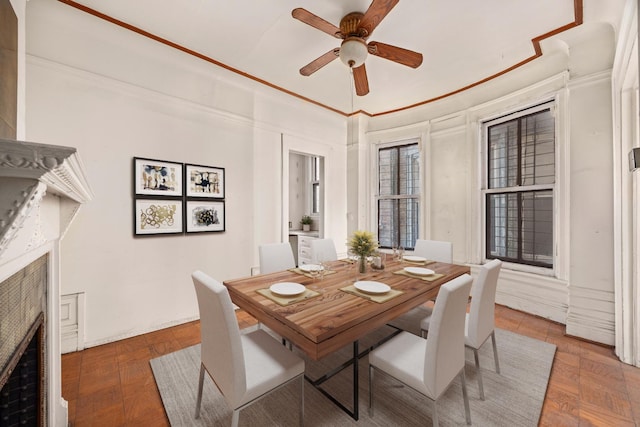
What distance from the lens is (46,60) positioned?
2.09 meters

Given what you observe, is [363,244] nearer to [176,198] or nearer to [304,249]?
[176,198]

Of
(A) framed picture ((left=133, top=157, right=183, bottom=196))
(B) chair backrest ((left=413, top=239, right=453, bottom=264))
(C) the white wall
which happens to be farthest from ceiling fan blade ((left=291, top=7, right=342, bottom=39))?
(B) chair backrest ((left=413, top=239, right=453, bottom=264))

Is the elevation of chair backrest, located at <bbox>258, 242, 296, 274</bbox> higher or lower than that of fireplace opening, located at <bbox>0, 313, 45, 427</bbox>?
higher

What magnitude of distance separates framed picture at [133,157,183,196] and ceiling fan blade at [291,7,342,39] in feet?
6.19

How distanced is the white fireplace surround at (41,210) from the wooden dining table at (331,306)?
928mm

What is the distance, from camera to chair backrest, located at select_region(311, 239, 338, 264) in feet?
9.46

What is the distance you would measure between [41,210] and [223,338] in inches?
35.2

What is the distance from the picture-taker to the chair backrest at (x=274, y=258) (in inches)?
101

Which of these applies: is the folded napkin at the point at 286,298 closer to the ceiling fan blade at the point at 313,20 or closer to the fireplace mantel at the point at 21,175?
the fireplace mantel at the point at 21,175

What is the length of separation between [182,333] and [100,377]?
730mm

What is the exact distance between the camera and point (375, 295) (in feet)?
5.44

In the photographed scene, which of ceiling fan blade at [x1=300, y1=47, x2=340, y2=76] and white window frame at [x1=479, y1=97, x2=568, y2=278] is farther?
white window frame at [x1=479, y1=97, x2=568, y2=278]

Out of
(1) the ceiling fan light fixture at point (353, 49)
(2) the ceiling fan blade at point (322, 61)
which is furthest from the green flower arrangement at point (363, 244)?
(2) the ceiling fan blade at point (322, 61)

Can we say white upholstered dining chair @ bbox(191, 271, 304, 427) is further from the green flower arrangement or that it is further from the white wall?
the white wall
